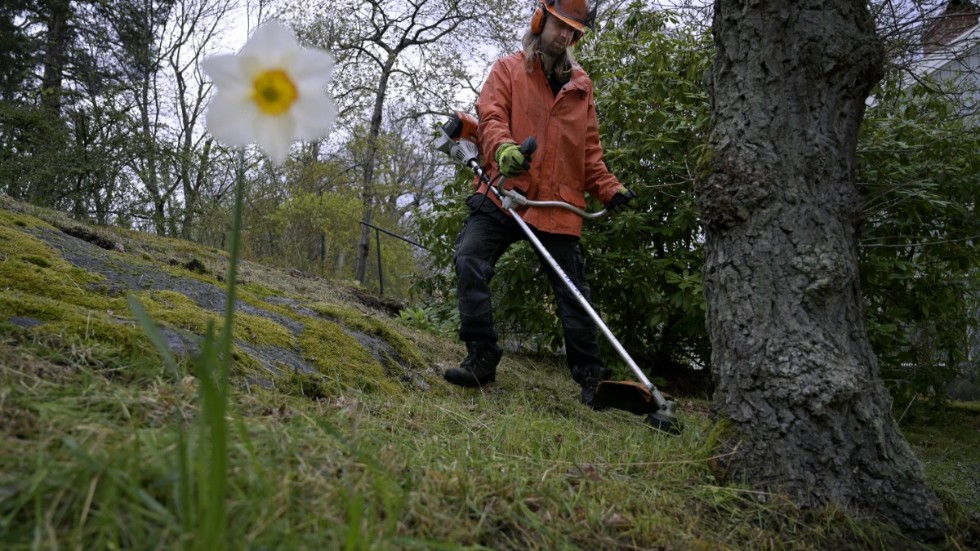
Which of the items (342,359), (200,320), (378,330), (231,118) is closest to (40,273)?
(200,320)

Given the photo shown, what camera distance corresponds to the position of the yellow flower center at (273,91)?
0.94m

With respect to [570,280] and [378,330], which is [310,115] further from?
[378,330]

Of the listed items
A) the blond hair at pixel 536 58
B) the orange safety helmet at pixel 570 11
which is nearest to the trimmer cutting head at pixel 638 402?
the blond hair at pixel 536 58

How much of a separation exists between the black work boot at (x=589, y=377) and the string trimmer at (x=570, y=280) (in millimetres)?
213

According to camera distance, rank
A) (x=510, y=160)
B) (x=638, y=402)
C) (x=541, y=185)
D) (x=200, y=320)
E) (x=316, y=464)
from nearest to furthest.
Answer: (x=316, y=464) → (x=200, y=320) → (x=638, y=402) → (x=510, y=160) → (x=541, y=185)

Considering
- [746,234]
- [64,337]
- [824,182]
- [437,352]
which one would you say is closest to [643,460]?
[746,234]

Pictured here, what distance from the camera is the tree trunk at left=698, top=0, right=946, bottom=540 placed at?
1841 millimetres

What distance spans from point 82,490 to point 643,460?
1.61 meters

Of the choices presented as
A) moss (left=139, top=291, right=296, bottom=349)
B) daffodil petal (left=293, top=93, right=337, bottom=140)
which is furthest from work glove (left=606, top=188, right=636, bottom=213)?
daffodil petal (left=293, top=93, right=337, bottom=140)

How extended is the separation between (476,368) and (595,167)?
1443mm

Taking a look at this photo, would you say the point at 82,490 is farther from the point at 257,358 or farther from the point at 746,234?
the point at 746,234

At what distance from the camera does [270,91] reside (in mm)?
943

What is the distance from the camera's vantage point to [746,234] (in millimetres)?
2088

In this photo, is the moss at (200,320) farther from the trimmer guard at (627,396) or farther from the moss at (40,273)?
the trimmer guard at (627,396)
